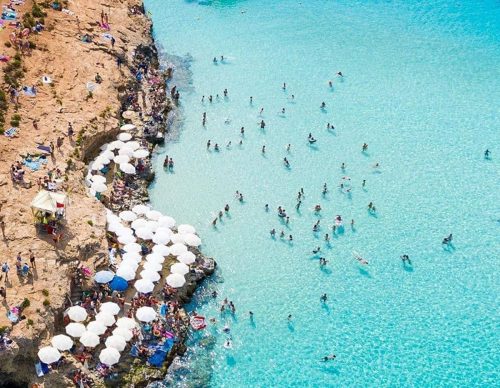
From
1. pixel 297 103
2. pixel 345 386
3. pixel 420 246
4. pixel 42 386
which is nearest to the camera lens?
pixel 42 386

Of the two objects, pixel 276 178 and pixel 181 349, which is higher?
pixel 276 178

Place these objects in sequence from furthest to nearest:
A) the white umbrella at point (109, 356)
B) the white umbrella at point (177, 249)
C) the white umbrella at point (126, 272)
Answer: the white umbrella at point (177, 249)
the white umbrella at point (126, 272)
the white umbrella at point (109, 356)

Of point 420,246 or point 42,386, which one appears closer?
point 42,386

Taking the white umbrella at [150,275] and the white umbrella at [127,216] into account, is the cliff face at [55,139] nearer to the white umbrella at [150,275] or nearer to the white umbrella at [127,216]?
the white umbrella at [127,216]

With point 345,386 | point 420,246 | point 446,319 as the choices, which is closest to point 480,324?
point 446,319

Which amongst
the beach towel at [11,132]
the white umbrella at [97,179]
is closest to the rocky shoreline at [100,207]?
the white umbrella at [97,179]

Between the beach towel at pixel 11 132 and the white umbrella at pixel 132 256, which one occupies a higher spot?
the beach towel at pixel 11 132

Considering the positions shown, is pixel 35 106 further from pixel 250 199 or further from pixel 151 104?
pixel 250 199

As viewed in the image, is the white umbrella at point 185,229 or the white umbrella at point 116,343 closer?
the white umbrella at point 116,343
